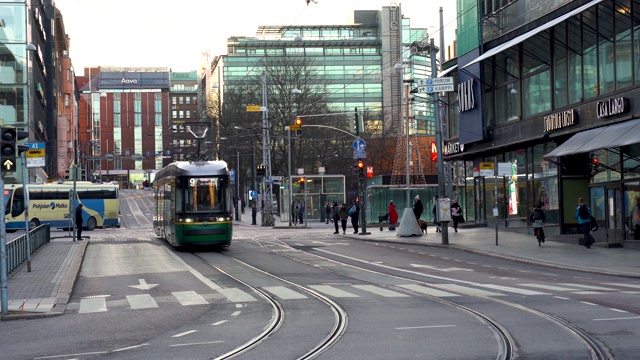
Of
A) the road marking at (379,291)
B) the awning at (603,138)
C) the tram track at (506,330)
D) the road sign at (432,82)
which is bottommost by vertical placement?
the road marking at (379,291)

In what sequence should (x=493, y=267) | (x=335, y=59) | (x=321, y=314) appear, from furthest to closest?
1. (x=335, y=59)
2. (x=493, y=267)
3. (x=321, y=314)

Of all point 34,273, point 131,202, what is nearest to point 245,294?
point 34,273

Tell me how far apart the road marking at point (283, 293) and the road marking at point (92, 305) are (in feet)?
11.4

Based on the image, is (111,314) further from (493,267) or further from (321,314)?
(493,267)

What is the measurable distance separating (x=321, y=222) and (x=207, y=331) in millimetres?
57139

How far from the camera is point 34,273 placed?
24625mm

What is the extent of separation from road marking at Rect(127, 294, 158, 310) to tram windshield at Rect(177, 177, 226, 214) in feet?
41.3

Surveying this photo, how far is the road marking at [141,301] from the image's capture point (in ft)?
57.1

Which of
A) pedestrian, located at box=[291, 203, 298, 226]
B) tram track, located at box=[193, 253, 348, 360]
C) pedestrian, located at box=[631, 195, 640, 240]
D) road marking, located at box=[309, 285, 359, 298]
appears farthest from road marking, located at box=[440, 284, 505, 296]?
pedestrian, located at box=[291, 203, 298, 226]

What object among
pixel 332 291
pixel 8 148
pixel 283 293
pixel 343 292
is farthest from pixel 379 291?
pixel 8 148

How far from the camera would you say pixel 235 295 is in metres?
19.0

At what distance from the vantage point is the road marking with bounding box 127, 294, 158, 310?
17.4 meters

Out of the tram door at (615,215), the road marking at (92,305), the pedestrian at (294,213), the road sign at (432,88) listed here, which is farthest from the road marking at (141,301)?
the pedestrian at (294,213)

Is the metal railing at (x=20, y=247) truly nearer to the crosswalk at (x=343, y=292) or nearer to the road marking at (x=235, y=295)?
the crosswalk at (x=343, y=292)
